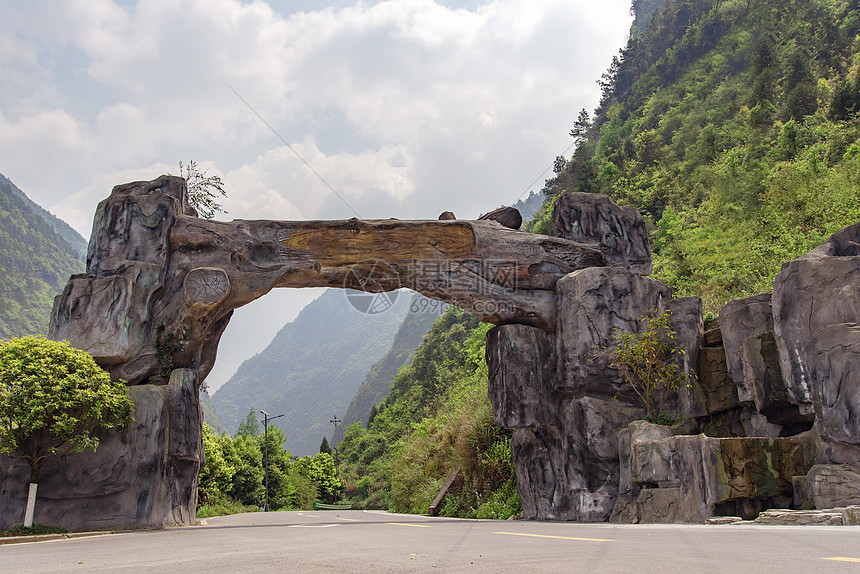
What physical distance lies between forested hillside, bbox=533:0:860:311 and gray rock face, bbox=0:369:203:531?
A: 12.1 m

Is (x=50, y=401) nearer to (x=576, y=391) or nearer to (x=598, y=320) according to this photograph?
(x=576, y=391)

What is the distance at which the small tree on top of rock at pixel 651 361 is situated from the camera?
10.7m

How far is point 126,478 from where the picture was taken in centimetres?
1035

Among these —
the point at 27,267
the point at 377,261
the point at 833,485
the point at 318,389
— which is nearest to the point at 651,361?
→ the point at 833,485

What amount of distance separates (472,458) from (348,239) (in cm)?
605

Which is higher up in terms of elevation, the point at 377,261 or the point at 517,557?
the point at 377,261

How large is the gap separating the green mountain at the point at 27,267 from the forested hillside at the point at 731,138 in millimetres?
58637

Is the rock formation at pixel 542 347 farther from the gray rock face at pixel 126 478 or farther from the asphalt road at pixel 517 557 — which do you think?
the asphalt road at pixel 517 557

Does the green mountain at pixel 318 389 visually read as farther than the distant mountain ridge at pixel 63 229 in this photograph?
Yes

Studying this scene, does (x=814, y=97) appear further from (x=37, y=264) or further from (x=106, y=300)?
(x=37, y=264)

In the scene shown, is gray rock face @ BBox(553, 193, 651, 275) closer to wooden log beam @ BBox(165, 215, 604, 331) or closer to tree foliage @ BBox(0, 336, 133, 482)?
wooden log beam @ BBox(165, 215, 604, 331)

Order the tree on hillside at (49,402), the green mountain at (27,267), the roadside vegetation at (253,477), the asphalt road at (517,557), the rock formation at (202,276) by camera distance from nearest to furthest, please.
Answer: the asphalt road at (517,557) → the tree on hillside at (49,402) → the rock formation at (202,276) → the roadside vegetation at (253,477) → the green mountain at (27,267)

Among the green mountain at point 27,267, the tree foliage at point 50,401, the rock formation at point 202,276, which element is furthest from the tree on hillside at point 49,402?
the green mountain at point 27,267

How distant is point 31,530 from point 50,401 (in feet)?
5.99
